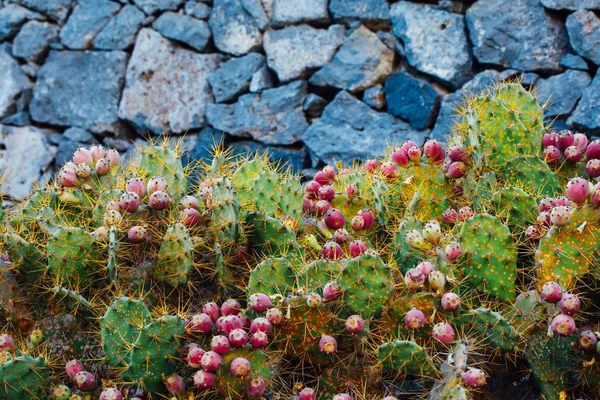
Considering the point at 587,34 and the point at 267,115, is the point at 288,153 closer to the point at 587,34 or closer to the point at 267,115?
the point at 267,115

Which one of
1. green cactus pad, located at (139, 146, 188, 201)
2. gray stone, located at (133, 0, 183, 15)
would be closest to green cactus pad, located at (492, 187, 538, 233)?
green cactus pad, located at (139, 146, 188, 201)

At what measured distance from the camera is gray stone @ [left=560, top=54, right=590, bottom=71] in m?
6.48

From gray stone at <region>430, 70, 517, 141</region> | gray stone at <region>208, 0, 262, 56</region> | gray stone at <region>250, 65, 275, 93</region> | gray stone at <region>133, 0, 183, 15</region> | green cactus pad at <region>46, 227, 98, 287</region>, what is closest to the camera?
green cactus pad at <region>46, 227, 98, 287</region>

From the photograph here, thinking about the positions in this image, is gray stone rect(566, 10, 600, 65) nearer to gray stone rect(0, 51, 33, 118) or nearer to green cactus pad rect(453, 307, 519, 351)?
green cactus pad rect(453, 307, 519, 351)

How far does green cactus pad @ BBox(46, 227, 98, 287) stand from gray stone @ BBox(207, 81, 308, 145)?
18.3 feet

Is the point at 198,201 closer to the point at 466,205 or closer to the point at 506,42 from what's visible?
the point at 466,205

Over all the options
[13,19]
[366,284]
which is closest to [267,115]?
[13,19]

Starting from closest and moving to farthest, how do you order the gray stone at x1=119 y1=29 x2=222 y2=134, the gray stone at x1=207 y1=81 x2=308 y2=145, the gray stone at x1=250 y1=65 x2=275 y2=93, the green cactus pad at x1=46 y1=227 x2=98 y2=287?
the green cactus pad at x1=46 y1=227 x2=98 y2=287 < the gray stone at x1=207 y1=81 x2=308 y2=145 < the gray stone at x1=250 y1=65 x2=275 y2=93 < the gray stone at x1=119 y1=29 x2=222 y2=134

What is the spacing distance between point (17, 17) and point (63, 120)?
4.20ft

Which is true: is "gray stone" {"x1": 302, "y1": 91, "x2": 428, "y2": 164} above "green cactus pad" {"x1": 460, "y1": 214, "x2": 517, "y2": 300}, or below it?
below

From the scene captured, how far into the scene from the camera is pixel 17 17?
905 centimetres

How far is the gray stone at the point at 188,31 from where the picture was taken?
8.14 meters

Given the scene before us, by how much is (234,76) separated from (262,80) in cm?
31

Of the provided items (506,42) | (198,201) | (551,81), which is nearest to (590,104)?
(551,81)
